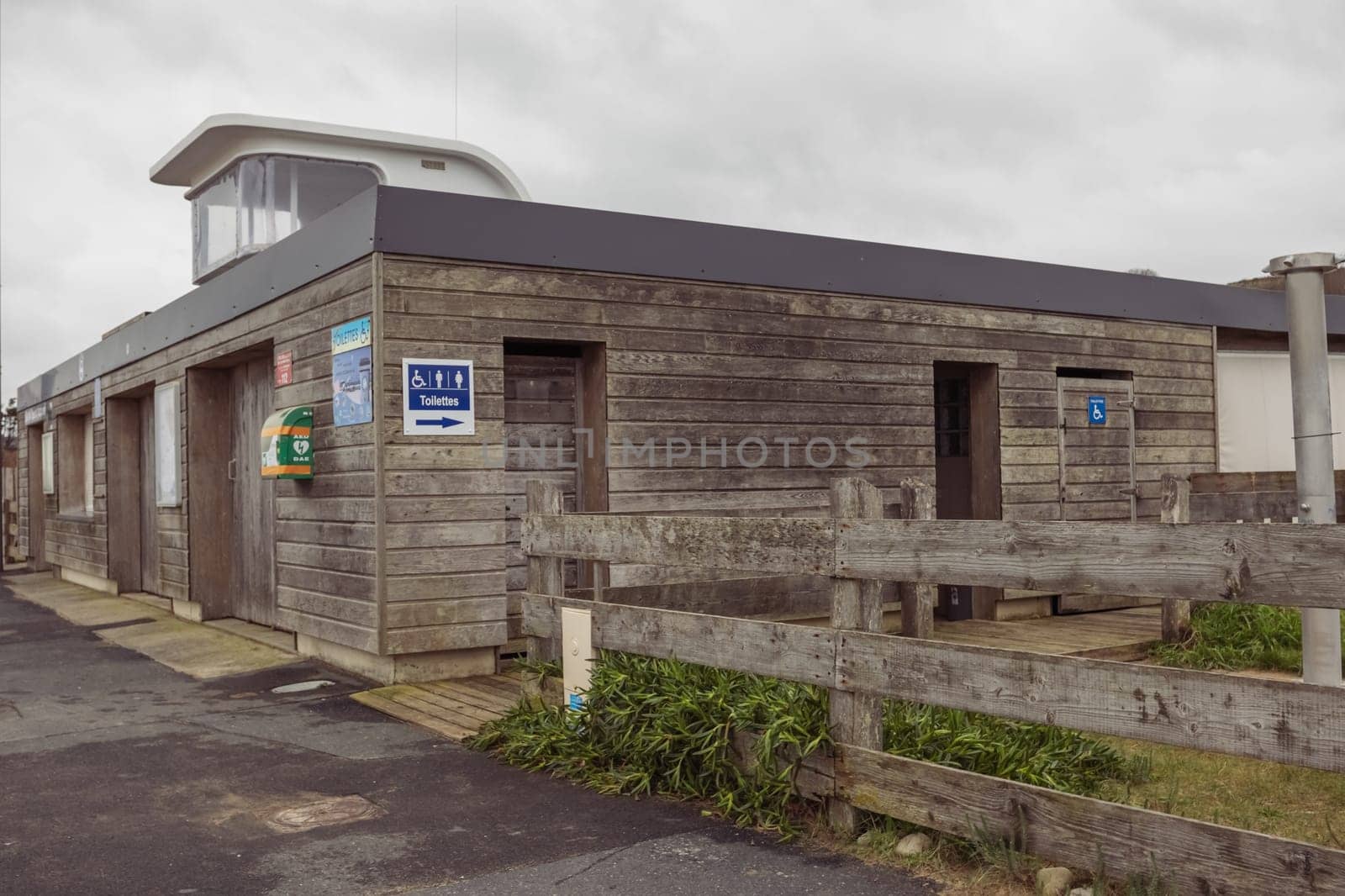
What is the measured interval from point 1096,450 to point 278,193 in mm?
8829

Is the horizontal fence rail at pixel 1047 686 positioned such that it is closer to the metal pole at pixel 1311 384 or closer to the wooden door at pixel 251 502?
the metal pole at pixel 1311 384

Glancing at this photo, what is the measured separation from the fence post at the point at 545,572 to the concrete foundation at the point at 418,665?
6.37 ft

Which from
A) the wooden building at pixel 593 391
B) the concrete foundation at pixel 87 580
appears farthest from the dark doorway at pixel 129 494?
the wooden building at pixel 593 391

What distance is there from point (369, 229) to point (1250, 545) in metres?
6.18

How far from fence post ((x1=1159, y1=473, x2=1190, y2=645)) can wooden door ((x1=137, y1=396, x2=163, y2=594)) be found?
38.1 ft

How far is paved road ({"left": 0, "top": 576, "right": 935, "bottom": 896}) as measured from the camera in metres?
4.17

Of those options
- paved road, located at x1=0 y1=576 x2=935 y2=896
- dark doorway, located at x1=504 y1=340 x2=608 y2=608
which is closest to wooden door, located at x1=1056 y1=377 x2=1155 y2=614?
dark doorway, located at x1=504 y1=340 x2=608 y2=608

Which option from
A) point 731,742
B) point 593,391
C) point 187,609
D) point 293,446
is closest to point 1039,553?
point 731,742

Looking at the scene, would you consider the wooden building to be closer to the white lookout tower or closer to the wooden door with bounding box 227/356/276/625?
the wooden door with bounding box 227/356/276/625

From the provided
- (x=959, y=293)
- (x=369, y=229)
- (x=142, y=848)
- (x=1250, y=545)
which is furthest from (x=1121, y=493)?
(x=142, y=848)

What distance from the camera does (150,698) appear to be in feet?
26.7

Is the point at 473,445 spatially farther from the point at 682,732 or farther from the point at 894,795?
the point at 894,795

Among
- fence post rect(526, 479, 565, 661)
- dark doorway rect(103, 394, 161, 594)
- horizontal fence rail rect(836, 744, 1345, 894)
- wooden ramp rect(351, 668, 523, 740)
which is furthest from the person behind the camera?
dark doorway rect(103, 394, 161, 594)

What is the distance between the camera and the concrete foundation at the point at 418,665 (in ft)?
26.7
